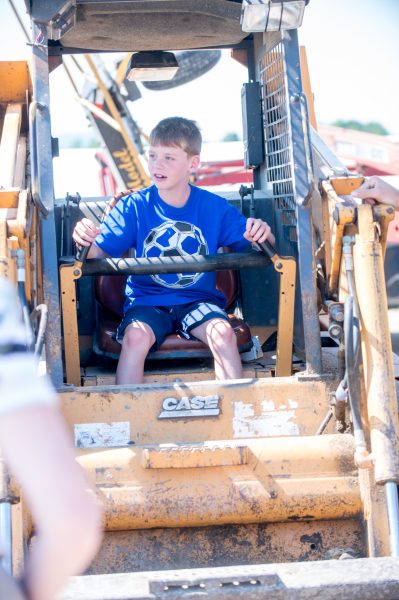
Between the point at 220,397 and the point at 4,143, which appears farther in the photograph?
the point at 4,143

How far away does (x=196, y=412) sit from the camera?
150 inches

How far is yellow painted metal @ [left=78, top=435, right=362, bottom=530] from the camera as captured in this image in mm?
3418

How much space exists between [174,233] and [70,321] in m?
0.66

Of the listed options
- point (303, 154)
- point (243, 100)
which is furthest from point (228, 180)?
point (303, 154)

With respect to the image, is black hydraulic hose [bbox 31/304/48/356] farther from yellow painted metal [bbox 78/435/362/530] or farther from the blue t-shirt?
the blue t-shirt

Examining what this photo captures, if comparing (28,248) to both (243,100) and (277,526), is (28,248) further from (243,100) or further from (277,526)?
(243,100)

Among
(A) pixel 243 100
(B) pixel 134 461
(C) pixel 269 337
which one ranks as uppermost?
(A) pixel 243 100

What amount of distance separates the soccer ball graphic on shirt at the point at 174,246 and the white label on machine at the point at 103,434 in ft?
2.67

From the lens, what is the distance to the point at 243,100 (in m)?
5.03

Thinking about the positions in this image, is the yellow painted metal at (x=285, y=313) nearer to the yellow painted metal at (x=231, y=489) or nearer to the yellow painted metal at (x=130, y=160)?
the yellow painted metal at (x=231, y=489)

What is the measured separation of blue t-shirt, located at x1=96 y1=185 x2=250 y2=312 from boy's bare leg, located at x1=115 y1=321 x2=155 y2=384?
0.30 meters

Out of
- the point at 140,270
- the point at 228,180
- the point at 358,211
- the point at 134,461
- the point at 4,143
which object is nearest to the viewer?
the point at 134,461

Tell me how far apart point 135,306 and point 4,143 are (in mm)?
973

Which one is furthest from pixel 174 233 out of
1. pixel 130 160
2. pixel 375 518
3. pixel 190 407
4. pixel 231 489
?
pixel 130 160
